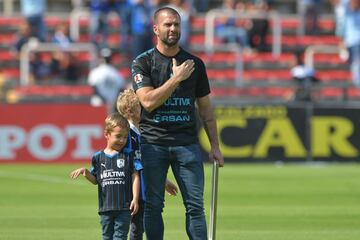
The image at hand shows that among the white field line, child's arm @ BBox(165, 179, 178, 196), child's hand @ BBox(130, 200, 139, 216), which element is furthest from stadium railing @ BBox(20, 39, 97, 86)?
child's hand @ BBox(130, 200, 139, 216)

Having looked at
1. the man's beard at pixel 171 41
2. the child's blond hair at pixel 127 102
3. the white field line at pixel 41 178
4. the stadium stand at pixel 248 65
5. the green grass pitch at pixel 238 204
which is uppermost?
the man's beard at pixel 171 41

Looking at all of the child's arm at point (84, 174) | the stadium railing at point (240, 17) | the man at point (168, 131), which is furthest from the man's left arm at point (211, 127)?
the stadium railing at point (240, 17)

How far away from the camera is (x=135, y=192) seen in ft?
35.1

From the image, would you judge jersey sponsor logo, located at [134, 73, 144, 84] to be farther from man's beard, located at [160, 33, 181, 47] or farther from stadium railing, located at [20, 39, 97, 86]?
stadium railing, located at [20, 39, 97, 86]

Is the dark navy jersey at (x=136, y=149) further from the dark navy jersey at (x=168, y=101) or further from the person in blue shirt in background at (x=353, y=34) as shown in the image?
the person in blue shirt in background at (x=353, y=34)

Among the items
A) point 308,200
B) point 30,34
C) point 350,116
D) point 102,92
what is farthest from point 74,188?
point 30,34

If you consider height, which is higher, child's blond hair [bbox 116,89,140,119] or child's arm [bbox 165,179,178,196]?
child's blond hair [bbox 116,89,140,119]

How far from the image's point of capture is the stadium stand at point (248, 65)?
2883cm

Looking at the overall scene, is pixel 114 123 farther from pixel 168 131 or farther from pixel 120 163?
pixel 168 131

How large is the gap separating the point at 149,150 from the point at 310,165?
15.1m

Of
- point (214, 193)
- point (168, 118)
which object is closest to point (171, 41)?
point (168, 118)

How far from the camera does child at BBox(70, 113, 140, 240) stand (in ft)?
34.8

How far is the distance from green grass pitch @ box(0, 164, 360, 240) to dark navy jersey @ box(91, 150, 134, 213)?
2815 millimetres

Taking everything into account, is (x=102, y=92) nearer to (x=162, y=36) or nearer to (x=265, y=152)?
(x=265, y=152)
